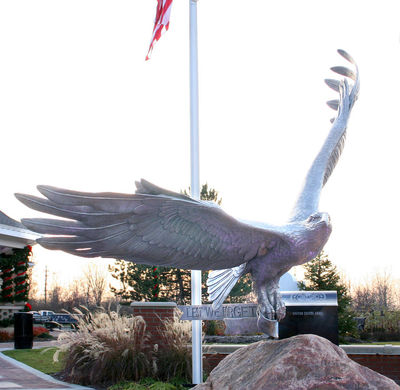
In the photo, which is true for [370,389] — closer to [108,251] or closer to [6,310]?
[108,251]

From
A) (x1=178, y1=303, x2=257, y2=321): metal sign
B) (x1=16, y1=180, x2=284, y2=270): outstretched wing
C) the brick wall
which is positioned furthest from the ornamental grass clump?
(x1=16, y1=180, x2=284, y2=270): outstretched wing

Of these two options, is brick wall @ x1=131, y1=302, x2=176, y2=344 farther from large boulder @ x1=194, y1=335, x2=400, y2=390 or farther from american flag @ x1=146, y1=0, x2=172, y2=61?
large boulder @ x1=194, y1=335, x2=400, y2=390

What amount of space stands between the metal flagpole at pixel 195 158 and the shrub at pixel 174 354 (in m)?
0.80

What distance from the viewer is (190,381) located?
9594 mm

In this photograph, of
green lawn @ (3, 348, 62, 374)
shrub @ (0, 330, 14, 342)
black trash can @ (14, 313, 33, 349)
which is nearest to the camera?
green lawn @ (3, 348, 62, 374)

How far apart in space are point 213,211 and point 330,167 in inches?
87.5

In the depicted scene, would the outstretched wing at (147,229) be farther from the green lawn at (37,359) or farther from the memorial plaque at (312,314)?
the green lawn at (37,359)

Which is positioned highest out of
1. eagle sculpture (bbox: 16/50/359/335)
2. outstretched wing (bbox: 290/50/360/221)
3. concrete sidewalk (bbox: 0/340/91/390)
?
outstretched wing (bbox: 290/50/360/221)

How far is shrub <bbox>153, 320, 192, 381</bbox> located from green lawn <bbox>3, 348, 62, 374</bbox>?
2.62 meters

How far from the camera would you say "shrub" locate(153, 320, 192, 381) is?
971cm

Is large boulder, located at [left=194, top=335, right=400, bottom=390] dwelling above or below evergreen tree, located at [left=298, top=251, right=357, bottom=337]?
below

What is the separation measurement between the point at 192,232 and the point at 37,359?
31.7ft

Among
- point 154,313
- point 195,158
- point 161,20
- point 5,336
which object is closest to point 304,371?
point 195,158

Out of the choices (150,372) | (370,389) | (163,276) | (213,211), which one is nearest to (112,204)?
(213,211)
